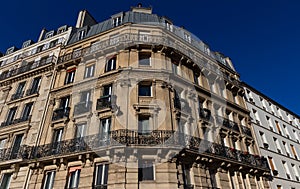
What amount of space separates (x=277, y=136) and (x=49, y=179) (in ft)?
70.4

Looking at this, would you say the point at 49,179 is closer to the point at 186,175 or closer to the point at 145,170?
the point at 145,170

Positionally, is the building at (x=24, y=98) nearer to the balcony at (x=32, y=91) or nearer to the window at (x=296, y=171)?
the balcony at (x=32, y=91)

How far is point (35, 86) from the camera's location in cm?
1753

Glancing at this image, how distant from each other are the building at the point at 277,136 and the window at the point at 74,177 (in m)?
14.7

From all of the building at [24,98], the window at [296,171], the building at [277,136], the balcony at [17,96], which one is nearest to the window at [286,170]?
the building at [277,136]

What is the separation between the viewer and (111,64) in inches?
605

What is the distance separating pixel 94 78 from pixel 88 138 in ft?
14.9

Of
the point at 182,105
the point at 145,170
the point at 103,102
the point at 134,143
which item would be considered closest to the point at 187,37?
the point at 182,105

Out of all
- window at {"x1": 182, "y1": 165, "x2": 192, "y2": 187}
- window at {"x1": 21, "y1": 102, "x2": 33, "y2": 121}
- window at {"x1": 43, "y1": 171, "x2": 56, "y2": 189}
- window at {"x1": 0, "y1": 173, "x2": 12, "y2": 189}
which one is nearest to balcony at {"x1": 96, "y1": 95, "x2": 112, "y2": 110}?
window at {"x1": 43, "y1": 171, "x2": 56, "y2": 189}

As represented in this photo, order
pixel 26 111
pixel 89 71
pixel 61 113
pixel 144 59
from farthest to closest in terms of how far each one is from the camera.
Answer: pixel 26 111 → pixel 89 71 → pixel 144 59 → pixel 61 113

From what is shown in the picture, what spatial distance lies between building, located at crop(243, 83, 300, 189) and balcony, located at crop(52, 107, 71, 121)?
1594 centimetres

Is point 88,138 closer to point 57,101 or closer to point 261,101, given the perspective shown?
point 57,101

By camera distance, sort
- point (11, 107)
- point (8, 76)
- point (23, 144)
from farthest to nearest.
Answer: point (8, 76)
point (11, 107)
point (23, 144)

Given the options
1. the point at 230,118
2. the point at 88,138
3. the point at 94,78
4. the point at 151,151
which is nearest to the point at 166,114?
the point at 151,151
